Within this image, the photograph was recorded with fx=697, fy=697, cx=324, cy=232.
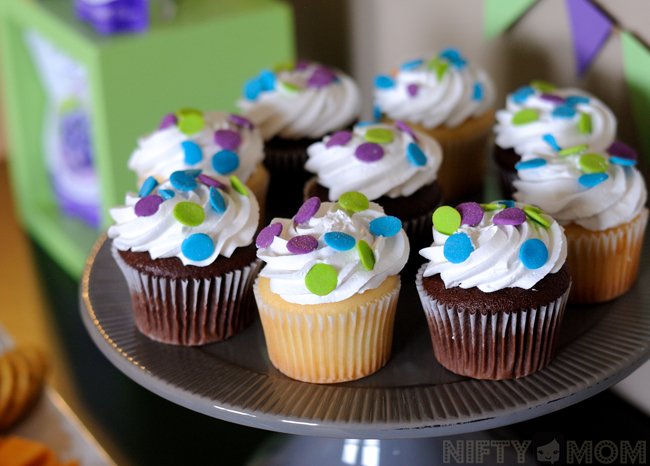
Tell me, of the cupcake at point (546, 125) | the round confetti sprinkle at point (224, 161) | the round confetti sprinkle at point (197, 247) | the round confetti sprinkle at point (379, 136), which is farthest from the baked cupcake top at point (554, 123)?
the round confetti sprinkle at point (197, 247)

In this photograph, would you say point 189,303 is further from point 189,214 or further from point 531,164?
point 531,164

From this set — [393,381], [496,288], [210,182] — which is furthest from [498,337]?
[210,182]

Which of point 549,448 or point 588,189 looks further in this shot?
point 549,448

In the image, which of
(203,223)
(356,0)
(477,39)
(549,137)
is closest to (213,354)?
(203,223)

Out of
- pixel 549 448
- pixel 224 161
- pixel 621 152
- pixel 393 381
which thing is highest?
pixel 621 152

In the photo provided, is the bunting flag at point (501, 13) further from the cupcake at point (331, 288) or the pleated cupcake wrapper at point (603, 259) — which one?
the cupcake at point (331, 288)
